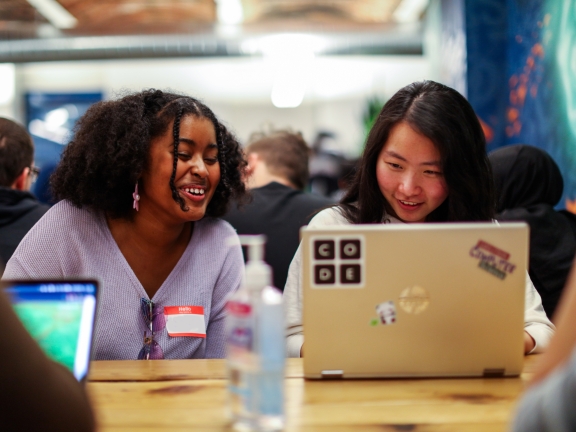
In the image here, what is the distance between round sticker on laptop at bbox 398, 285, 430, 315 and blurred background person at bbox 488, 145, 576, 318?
1.35 meters

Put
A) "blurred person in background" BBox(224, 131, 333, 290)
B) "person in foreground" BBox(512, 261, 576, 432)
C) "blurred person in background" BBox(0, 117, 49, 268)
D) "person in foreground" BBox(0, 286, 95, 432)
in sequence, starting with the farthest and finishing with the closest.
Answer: "blurred person in background" BBox(224, 131, 333, 290) < "blurred person in background" BBox(0, 117, 49, 268) < "person in foreground" BBox(0, 286, 95, 432) < "person in foreground" BBox(512, 261, 576, 432)

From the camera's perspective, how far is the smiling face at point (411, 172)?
1707 millimetres

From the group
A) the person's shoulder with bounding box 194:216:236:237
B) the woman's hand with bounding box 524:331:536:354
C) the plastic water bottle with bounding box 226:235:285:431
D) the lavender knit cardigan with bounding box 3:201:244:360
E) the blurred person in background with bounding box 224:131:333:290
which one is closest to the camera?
the plastic water bottle with bounding box 226:235:285:431

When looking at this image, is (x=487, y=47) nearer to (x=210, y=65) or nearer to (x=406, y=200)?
(x=406, y=200)

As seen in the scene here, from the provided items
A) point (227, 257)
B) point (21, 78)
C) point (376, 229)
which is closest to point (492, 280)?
point (376, 229)

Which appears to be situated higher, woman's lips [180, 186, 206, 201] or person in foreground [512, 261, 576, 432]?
woman's lips [180, 186, 206, 201]

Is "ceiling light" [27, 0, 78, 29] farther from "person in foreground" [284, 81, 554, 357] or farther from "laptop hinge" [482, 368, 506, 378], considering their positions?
"laptop hinge" [482, 368, 506, 378]

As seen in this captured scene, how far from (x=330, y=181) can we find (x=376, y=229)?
6.59 meters

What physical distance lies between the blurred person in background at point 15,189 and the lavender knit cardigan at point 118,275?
0.84 metres

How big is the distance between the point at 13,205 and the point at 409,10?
525 cm

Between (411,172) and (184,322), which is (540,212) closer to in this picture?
(411,172)

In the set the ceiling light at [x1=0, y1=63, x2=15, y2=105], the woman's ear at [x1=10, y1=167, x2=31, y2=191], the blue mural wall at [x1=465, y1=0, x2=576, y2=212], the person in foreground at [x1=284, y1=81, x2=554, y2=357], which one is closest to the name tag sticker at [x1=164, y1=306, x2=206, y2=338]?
the person in foreground at [x1=284, y1=81, x2=554, y2=357]

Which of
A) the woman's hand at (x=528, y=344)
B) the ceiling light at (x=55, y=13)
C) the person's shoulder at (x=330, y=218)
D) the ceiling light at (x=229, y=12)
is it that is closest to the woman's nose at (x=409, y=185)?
the person's shoulder at (x=330, y=218)

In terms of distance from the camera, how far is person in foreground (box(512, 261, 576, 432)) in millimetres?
526
